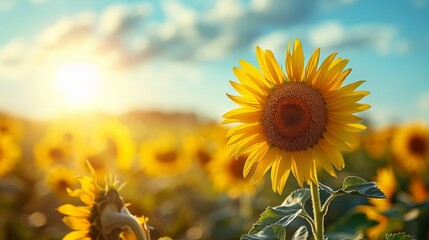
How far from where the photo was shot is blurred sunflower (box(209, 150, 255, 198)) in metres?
7.01

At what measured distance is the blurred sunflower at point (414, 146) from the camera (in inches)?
360

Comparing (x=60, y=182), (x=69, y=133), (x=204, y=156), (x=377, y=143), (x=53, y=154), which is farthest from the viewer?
(x=377, y=143)

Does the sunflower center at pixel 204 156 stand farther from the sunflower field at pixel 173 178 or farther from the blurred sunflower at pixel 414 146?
the blurred sunflower at pixel 414 146

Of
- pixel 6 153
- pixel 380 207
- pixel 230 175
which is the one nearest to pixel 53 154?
pixel 6 153

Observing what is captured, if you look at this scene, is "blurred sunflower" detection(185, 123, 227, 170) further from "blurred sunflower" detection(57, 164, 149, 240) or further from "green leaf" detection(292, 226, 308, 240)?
"green leaf" detection(292, 226, 308, 240)

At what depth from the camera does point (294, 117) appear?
2.92 meters

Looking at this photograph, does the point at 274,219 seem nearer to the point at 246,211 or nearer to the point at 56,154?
the point at 246,211

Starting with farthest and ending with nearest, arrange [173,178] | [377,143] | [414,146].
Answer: [377,143], [173,178], [414,146]

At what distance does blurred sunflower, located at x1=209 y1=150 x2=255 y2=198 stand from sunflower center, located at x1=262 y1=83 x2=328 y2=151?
157 inches

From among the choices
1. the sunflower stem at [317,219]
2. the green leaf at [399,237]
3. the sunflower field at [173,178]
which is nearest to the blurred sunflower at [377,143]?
the sunflower field at [173,178]

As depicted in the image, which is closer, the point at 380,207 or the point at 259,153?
the point at 259,153

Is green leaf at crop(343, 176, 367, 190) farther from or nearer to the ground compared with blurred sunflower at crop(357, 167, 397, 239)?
farther from the ground

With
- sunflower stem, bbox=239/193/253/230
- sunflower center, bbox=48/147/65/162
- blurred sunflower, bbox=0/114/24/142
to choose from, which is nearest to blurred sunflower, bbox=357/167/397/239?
sunflower stem, bbox=239/193/253/230

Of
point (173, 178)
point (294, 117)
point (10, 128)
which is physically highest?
point (10, 128)
